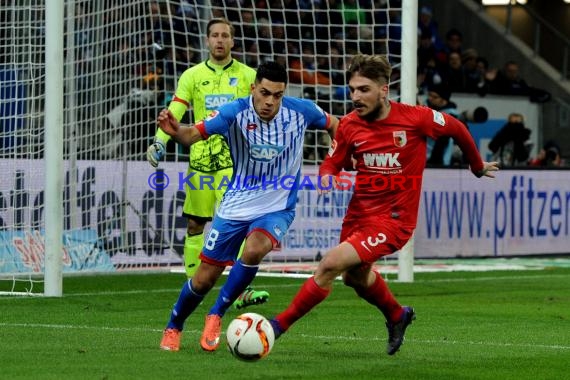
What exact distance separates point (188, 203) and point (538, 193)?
372 inches

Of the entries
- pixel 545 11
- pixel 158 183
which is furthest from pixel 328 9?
pixel 545 11

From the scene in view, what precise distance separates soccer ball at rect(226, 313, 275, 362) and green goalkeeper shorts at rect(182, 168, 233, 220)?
4.53m

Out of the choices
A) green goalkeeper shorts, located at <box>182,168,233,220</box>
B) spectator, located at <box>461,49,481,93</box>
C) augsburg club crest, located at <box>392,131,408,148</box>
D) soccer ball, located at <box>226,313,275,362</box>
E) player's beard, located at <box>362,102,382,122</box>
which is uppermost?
spectator, located at <box>461,49,481,93</box>

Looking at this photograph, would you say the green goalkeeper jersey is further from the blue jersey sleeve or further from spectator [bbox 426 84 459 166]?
spectator [bbox 426 84 459 166]

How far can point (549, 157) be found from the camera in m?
23.1

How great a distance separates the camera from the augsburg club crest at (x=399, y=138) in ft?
28.5

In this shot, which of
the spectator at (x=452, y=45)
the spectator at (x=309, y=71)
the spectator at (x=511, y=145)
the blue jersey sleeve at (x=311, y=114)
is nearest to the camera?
the blue jersey sleeve at (x=311, y=114)

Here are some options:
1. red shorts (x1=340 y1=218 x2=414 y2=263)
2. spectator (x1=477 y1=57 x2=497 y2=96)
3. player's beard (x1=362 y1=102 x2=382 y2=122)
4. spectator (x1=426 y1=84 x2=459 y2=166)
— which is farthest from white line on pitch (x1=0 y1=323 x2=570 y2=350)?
spectator (x1=477 y1=57 x2=497 y2=96)

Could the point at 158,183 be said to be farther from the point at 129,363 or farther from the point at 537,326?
the point at 129,363

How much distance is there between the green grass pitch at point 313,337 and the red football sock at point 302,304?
0.88 ft

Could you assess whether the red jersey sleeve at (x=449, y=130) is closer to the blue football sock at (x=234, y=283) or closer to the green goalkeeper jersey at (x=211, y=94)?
the blue football sock at (x=234, y=283)

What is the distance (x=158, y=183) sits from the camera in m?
17.0

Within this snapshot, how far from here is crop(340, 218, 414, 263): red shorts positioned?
8.39 metres

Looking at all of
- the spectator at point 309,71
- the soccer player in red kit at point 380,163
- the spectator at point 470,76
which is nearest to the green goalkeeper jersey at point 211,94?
the soccer player in red kit at point 380,163
